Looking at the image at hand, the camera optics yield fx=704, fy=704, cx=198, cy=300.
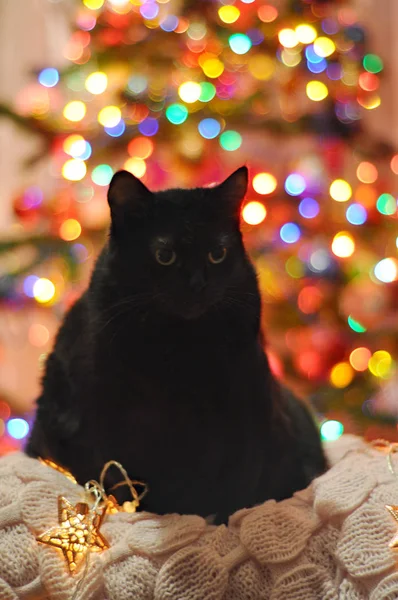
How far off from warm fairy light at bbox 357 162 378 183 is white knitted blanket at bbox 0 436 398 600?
1.52 meters

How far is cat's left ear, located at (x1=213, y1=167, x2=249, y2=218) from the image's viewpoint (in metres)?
0.75

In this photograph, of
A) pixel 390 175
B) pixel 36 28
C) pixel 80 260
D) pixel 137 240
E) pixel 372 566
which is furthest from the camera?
pixel 36 28

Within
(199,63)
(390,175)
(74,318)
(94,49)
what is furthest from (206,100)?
(74,318)

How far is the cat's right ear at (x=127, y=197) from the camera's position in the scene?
2.38ft

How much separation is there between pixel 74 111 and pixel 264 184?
0.54 meters

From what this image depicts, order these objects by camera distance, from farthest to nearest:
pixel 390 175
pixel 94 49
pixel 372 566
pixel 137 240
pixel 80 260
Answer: pixel 390 175 → pixel 94 49 → pixel 80 260 → pixel 137 240 → pixel 372 566

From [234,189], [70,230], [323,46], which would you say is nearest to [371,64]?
[323,46]

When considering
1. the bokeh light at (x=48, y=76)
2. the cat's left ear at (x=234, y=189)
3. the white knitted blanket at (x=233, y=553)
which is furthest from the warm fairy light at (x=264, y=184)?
the white knitted blanket at (x=233, y=553)

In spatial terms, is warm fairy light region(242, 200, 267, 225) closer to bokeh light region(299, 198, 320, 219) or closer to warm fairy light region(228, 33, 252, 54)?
bokeh light region(299, 198, 320, 219)

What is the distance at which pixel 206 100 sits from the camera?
1.75 m

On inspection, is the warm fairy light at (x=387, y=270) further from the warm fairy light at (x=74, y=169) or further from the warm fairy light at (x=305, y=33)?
the warm fairy light at (x=74, y=169)

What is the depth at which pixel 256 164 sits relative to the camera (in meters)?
1.99

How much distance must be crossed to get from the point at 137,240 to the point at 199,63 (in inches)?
46.7

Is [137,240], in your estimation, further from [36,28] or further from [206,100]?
[36,28]
